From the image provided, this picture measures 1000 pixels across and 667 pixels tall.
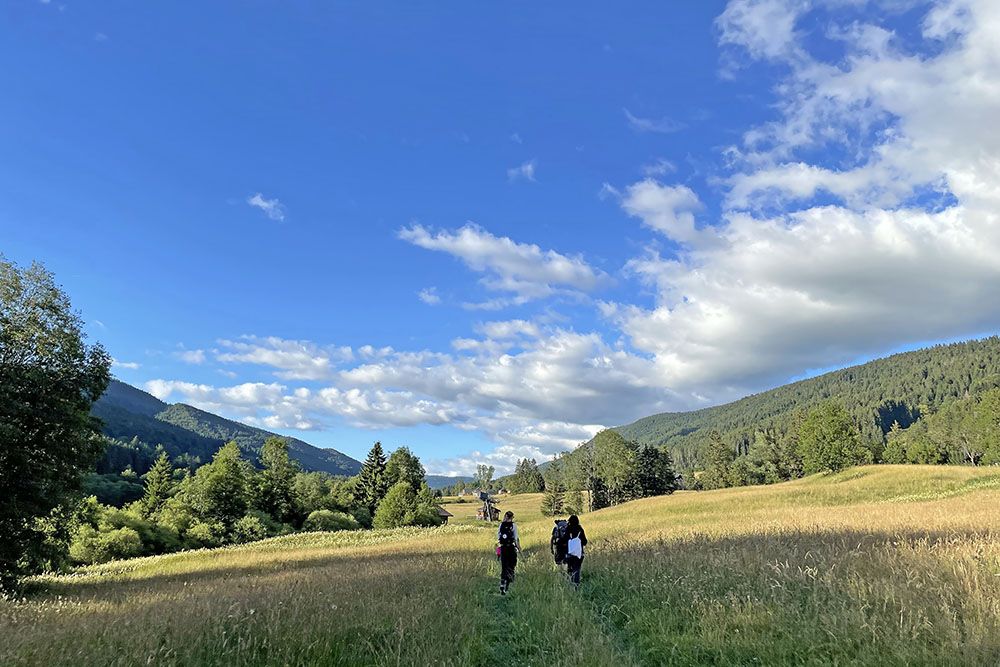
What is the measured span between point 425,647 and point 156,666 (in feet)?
9.41

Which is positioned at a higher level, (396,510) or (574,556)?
(574,556)

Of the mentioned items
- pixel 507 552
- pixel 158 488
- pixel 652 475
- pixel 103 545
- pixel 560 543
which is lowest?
pixel 103 545

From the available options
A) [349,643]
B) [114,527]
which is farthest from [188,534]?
[349,643]

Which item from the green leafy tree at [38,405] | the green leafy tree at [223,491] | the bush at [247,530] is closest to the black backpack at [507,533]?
the green leafy tree at [38,405]

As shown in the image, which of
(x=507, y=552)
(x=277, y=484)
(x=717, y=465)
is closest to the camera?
(x=507, y=552)

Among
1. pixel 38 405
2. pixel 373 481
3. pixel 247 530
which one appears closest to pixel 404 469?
pixel 373 481

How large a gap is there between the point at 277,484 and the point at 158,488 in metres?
15.2

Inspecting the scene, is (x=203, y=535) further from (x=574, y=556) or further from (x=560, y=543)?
(x=574, y=556)

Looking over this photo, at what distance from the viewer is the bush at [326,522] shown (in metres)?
64.4

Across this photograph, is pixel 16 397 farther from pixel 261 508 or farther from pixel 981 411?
pixel 981 411

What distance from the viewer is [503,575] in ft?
46.4

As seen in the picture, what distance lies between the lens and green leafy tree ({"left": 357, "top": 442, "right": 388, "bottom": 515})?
3730 inches

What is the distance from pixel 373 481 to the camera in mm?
96188

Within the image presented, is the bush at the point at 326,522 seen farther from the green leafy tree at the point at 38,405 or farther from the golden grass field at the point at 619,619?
the golden grass field at the point at 619,619
